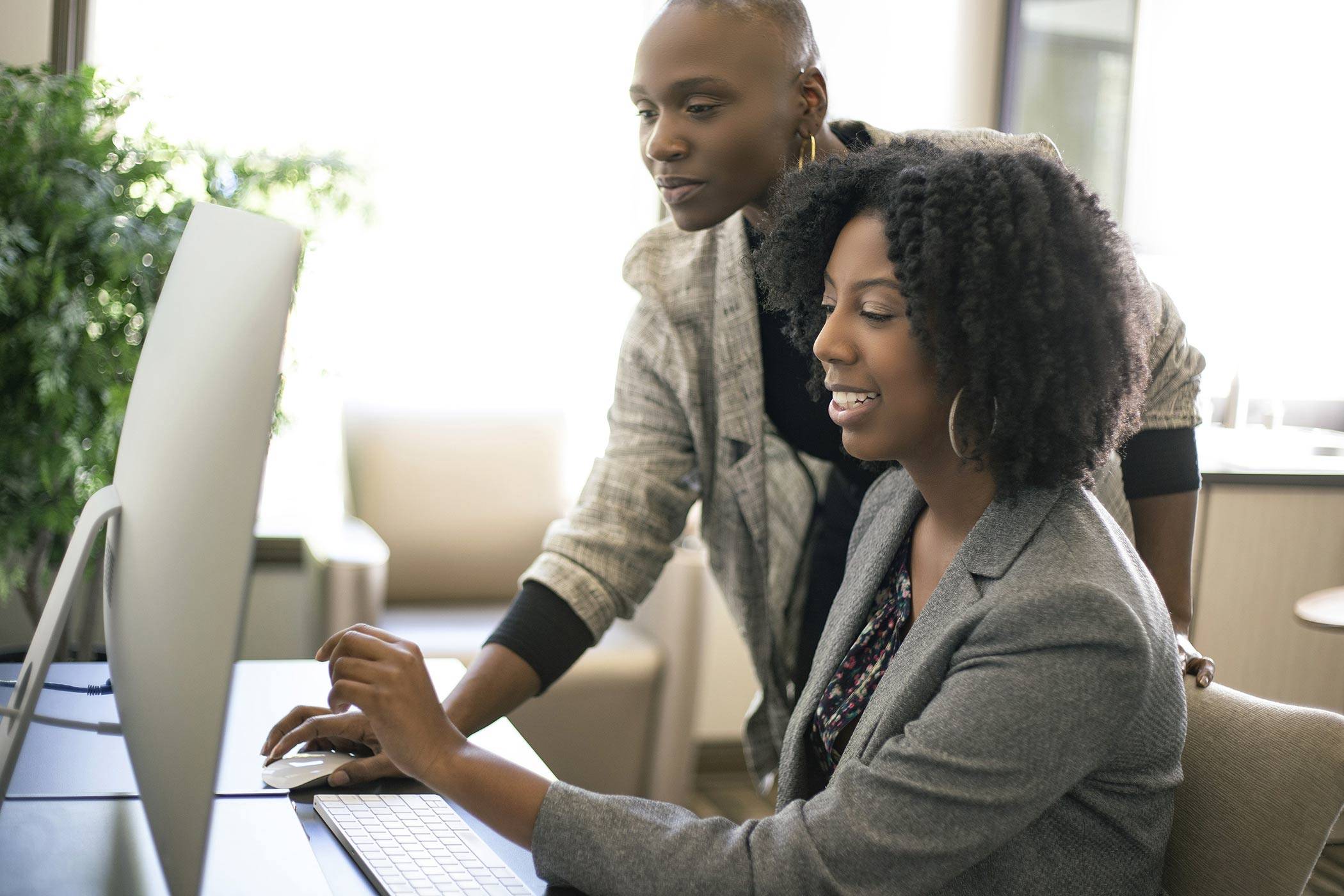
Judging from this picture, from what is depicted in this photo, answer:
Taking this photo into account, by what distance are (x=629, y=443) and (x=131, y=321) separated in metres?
1.32

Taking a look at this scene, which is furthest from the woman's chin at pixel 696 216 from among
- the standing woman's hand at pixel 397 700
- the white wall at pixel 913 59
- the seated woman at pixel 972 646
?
the white wall at pixel 913 59

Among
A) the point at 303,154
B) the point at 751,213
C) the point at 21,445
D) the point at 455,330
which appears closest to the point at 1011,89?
the point at 455,330

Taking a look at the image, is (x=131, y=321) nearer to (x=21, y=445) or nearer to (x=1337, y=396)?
(x=21, y=445)

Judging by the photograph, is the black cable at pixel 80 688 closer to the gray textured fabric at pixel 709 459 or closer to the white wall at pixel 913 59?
the gray textured fabric at pixel 709 459

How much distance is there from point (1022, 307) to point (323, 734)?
75 cm

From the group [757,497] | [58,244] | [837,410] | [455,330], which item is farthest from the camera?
[455,330]

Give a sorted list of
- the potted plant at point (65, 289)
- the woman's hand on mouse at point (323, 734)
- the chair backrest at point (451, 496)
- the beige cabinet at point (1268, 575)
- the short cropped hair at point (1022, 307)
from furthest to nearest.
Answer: the chair backrest at point (451, 496)
the beige cabinet at point (1268, 575)
the potted plant at point (65, 289)
the woman's hand on mouse at point (323, 734)
the short cropped hair at point (1022, 307)

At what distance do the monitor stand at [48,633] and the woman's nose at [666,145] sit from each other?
76 cm

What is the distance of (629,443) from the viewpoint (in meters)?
1.67

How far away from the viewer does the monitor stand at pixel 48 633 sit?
85 cm

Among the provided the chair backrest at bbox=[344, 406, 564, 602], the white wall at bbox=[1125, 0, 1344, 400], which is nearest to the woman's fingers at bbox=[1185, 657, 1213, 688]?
the chair backrest at bbox=[344, 406, 564, 602]

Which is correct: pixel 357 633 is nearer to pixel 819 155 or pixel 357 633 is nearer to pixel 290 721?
pixel 290 721

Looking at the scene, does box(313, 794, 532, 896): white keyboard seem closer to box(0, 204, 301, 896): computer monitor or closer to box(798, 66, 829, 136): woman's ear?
box(0, 204, 301, 896): computer monitor

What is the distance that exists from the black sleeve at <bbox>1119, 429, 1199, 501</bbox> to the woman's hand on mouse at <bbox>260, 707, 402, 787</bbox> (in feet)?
3.07
